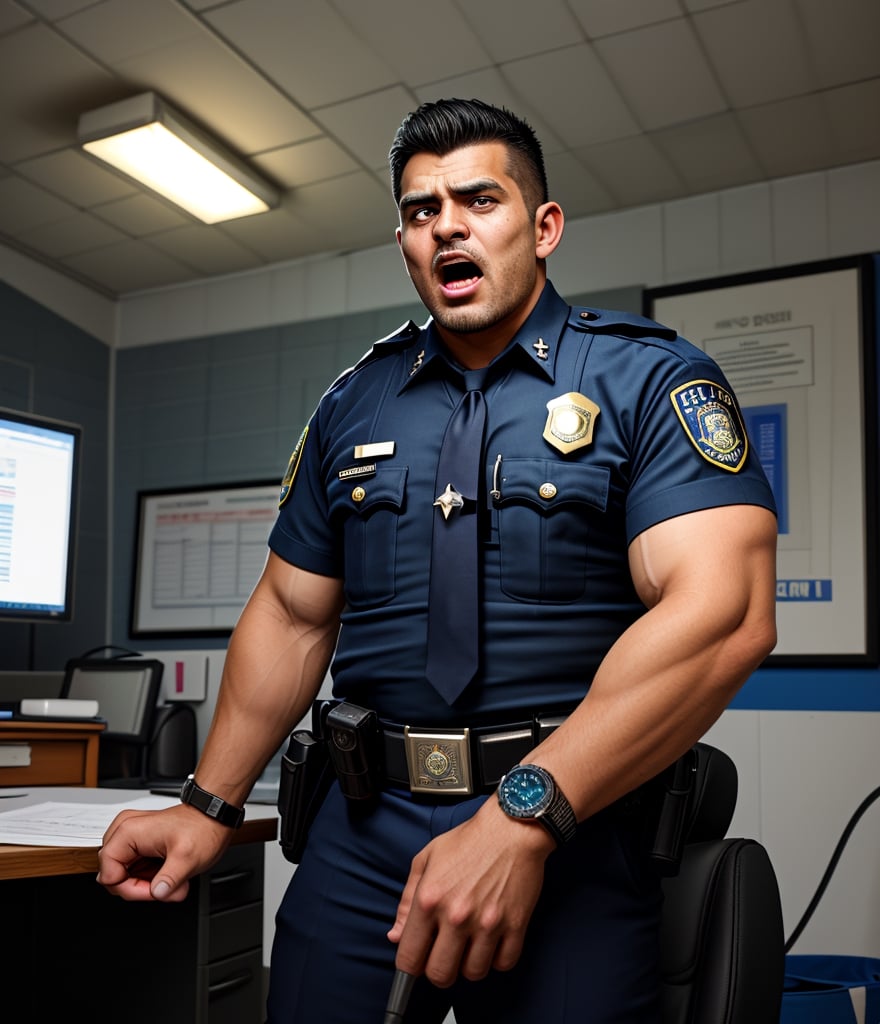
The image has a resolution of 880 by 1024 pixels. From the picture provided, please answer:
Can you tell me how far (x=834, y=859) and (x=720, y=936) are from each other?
176cm

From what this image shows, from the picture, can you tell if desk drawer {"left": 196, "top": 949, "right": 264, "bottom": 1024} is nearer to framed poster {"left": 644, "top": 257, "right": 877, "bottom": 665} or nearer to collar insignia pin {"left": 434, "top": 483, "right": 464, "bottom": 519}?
collar insignia pin {"left": 434, "top": 483, "right": 464, "bottom": 519}

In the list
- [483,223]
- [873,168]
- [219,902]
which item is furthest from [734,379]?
[219,902]

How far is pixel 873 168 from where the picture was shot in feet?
9.76

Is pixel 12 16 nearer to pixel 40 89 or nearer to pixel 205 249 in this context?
pixel 40 89

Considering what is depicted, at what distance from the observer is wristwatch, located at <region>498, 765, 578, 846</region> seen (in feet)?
2.81

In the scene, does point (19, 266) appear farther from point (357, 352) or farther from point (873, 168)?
point (873, 168)

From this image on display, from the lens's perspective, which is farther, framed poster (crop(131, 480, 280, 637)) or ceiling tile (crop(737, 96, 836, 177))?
framed poster (crop(131, 480, 280, 637))

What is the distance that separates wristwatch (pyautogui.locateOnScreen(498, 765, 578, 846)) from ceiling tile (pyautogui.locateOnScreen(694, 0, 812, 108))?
6.96 ft

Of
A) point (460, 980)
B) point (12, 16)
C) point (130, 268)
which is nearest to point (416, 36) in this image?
point (12, 16)

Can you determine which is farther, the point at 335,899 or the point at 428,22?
the point at 428,22

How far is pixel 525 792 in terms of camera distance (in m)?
0.87

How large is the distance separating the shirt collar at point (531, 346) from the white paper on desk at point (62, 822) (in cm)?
63

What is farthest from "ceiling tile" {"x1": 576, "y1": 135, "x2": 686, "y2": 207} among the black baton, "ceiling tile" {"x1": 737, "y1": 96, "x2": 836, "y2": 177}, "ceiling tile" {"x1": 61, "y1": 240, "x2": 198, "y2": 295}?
the black baton

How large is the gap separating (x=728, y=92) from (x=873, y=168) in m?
0.59
